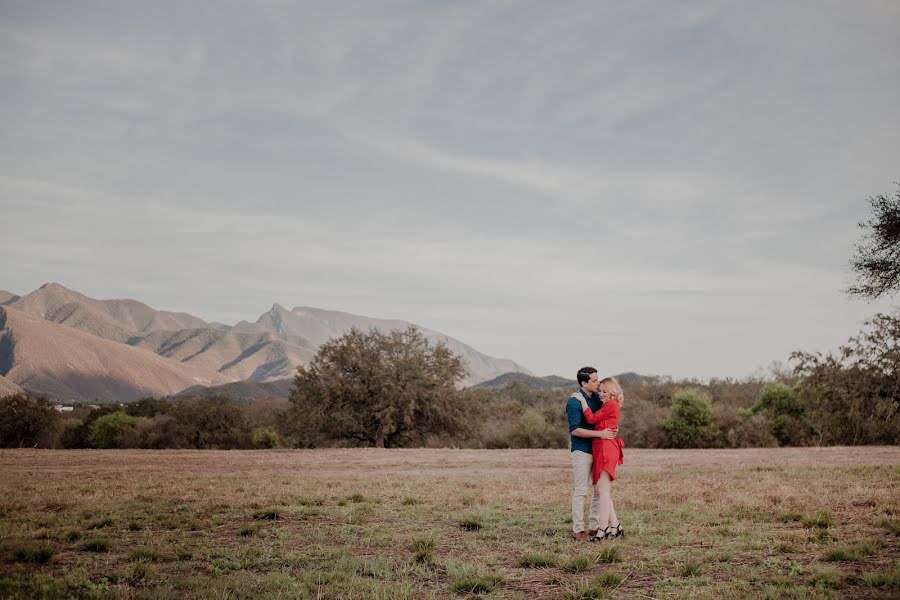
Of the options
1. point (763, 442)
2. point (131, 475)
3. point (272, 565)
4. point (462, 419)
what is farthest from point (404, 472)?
point (763, 442)

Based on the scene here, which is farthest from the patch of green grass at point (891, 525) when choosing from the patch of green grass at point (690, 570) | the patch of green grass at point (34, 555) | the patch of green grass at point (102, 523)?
the patch of green grass at point (102, 523)

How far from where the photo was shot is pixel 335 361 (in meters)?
42.5

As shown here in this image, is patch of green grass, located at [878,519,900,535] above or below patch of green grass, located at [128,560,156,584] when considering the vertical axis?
above

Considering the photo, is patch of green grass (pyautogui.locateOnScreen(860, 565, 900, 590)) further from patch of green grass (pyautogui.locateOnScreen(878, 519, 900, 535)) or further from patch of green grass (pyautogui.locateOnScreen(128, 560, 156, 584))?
patch of green grass (pyautogui.locateOnScreen(128, 560, 156, 584))

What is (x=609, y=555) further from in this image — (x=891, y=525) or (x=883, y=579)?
(x=891, y=525)

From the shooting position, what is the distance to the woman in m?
9.14

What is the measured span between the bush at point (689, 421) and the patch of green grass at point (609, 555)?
152 ft

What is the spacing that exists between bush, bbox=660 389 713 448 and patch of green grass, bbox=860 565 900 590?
46.9 m

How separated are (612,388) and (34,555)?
826cm

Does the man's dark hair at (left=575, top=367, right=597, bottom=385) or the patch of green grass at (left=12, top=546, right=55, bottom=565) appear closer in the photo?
the patch of green grass at (left=12, top=546, right=55, bottom=565)

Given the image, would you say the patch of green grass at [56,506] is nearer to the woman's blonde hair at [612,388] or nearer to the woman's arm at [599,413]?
the woman's arm at [599,413]

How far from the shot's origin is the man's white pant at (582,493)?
364 inches

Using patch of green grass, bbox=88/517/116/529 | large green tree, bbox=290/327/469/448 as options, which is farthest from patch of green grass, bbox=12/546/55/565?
large green tree, bbox=290/327/469/448

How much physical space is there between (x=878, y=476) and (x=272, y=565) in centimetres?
1532
